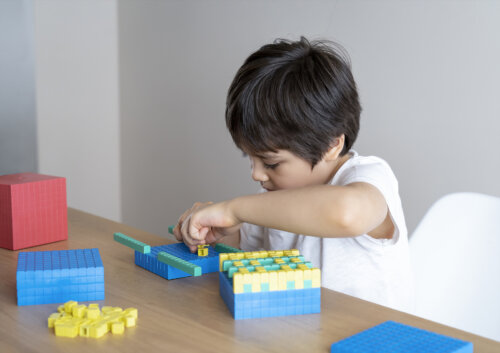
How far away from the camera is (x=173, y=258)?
33.4 inches

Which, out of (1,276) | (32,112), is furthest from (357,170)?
(32,112)

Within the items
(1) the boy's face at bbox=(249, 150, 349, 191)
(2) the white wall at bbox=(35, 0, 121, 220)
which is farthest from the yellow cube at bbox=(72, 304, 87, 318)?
(2) the white wall at bbox=(35, 0, 121, 220)

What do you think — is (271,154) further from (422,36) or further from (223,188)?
(223,188)

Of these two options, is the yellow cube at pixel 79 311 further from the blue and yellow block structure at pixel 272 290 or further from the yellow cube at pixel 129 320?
the blue and yellow block structure at pixel 272 290

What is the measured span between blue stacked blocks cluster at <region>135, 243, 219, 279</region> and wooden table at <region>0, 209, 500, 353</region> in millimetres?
12

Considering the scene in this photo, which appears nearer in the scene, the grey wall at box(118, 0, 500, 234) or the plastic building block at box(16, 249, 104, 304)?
the plastic building block at box(16, 249, 104, 304)

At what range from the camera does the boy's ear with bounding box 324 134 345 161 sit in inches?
40.7

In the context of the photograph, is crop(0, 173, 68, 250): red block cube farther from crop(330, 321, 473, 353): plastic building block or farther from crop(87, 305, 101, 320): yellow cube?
crop(330, 321, 473, 353): plastic building block

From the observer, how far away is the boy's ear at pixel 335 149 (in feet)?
3.39

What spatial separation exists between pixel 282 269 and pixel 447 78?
1.05 metres

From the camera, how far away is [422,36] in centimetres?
160

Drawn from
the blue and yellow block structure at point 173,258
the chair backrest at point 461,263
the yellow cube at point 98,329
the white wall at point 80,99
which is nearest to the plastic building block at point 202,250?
the blue and yellow block structure at point 173,258

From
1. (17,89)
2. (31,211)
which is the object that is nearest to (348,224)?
(31,211)

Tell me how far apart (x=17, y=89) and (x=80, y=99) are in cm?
34
